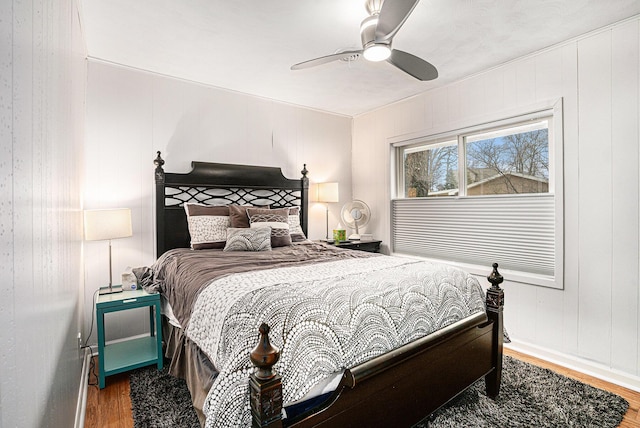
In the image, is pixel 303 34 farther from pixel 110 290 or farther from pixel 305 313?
pixel 110 290

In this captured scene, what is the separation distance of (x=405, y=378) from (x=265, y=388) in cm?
80

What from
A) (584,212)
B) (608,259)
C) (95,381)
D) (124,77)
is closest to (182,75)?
(124,77)

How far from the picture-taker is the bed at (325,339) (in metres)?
1.27

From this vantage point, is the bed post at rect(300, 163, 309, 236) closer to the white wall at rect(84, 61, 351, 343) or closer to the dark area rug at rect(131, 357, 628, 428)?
the white wall at rect(84, 61, 351, 343)

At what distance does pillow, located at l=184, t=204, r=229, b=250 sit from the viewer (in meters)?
3.15

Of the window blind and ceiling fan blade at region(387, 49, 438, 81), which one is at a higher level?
ceiling fan blade at region(387, 49, 438, 81)

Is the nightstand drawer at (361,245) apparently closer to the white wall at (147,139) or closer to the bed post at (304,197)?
the bed post at (304,197)

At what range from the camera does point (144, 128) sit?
3.24 metres

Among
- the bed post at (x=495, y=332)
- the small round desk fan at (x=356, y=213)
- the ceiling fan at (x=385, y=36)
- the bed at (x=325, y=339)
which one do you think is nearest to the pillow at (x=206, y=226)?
the bed at (x=325, y=339)

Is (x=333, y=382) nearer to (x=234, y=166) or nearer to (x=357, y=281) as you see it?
(x=357, y=281)

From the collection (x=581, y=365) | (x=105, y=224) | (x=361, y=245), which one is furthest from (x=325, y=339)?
(x=361, y=245)

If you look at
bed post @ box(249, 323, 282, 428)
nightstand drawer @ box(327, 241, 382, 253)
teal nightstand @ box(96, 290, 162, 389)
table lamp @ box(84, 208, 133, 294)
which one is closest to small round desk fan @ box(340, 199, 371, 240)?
nightstand drawer @ box(327, 241, 382, 253)

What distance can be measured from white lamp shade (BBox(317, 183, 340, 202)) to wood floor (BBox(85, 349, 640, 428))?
268cm

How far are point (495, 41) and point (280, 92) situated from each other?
221 cm
